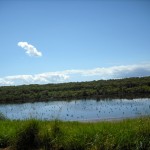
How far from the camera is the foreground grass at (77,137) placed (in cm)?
812

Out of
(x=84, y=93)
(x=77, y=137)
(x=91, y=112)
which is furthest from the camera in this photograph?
(x=84, y=93)

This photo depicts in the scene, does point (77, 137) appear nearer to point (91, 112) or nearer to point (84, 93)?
point (91, 112)

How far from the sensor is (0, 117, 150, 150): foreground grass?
8.12 m

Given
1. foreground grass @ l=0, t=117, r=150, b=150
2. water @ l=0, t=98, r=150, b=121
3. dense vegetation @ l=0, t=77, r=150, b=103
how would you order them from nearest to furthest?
foreground grass @ l=0, t=117, r=150, b=150
water @ l=0, t=98, r=150, b=121
dense vegetation @ l=0, t=77, r=150, b=103

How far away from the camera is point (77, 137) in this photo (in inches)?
338

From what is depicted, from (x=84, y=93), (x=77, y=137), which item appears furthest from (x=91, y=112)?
(x=84, y=93)

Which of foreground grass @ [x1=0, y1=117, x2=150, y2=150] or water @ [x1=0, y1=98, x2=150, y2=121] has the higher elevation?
foreground grass @ [x1=0, y1=117, x2=150, y2=150]

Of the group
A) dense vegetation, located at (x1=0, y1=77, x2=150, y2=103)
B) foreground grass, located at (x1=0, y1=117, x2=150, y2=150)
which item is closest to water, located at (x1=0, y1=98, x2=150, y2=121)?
foreground grass, located at (x1=0, y1=117, x2=150, y2=150)

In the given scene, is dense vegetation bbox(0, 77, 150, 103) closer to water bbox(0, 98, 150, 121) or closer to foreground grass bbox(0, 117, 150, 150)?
water bbox(0, 98, 150, 121)

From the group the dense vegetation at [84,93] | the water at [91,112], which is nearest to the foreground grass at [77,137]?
the water at [91,112]

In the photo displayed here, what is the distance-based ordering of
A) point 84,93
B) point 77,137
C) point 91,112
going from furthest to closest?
point 84,93 < point 91,112 < point 77,137

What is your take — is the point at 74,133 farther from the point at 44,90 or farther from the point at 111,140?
the point at 44,90

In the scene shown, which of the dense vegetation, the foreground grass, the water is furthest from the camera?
the dense vegetation

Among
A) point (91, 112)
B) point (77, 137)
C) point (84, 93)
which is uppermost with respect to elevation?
point (77, 137)
